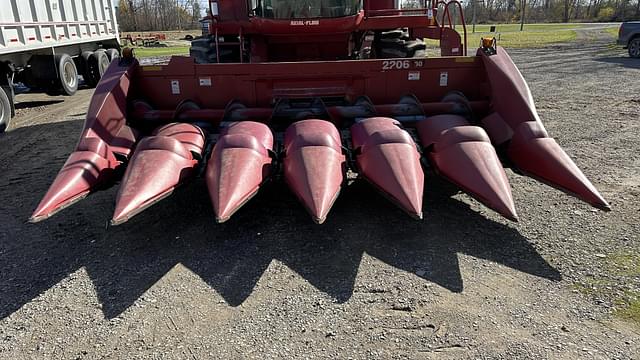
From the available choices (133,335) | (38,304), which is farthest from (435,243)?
(38,304)

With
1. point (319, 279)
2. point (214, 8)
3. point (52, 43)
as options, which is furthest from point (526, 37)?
point (319, 279)

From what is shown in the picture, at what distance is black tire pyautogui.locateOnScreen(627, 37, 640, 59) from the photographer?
16.3 m

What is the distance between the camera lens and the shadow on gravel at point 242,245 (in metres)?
3.13

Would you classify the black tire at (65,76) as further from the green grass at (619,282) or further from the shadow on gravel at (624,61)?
the shadow on gravel at (624,61)

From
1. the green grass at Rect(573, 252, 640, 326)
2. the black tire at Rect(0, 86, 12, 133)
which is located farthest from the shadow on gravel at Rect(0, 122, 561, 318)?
the black tire at Rect(0, 86, 12, 133)

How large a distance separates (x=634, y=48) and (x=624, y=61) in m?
1.19

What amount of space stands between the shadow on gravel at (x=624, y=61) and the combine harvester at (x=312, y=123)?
11.2 metres

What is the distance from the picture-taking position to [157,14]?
167ft

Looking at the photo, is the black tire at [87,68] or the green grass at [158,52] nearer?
the black tire at [87,68]

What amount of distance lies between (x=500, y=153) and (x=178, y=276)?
2619 millimetres

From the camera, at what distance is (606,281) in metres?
3.01

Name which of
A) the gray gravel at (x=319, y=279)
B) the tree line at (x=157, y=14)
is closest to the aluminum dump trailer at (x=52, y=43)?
the gray gravel at (x=319, y=279)

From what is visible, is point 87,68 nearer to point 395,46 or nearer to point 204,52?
point 204,52

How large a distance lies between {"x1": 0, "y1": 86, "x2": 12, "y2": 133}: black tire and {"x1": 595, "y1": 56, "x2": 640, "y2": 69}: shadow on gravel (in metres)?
14.7
